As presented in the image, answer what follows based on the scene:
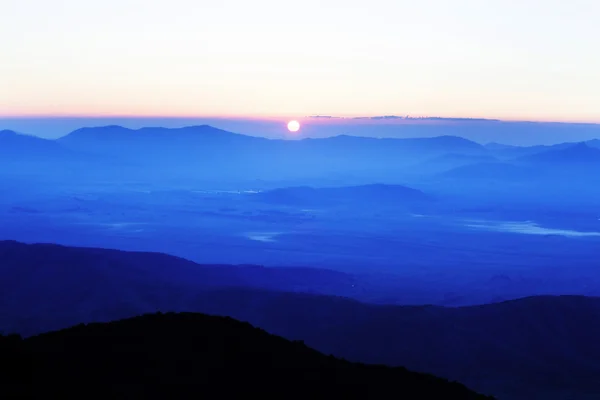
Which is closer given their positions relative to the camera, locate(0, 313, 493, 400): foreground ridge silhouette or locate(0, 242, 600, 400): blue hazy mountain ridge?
locate(0, 313, 493, 400): foreground ridge silhouette

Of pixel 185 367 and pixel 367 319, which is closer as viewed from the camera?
pixel 185 367

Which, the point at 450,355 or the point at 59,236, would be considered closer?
the point at 450,355

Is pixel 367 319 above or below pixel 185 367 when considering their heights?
below

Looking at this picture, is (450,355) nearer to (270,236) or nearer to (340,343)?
(340,343)

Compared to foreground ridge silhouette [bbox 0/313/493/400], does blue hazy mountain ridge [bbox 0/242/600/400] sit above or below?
below

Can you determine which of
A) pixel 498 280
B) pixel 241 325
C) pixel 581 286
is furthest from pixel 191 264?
pixel 241 325
